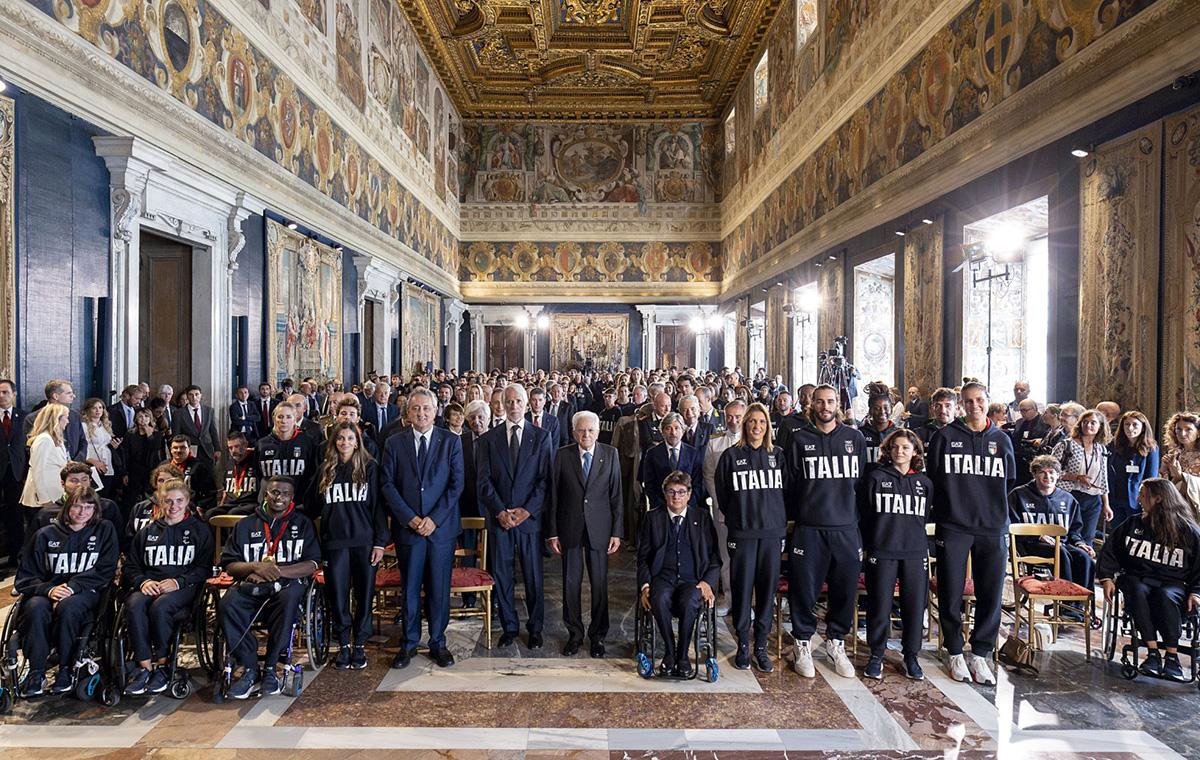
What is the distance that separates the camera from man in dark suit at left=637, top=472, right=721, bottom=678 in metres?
4.75

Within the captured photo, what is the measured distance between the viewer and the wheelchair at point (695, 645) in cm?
475

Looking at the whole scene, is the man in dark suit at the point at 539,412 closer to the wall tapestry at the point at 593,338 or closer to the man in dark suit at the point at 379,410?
the man in dark suit at the point at 379,410

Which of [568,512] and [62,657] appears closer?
[62,657]

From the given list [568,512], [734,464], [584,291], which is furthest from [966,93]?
[584,291]

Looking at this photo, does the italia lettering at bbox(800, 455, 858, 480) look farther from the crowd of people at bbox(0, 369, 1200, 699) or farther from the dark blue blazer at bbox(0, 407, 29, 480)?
the dark blue blazer at bbox(0, 407, 29, 480)

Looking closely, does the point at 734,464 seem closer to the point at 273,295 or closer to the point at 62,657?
the point at 62,657

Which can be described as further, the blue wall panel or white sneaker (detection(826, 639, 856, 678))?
the blue wall panel

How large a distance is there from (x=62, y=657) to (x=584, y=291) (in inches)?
1060

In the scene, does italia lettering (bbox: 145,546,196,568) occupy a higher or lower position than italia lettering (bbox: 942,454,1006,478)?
lower

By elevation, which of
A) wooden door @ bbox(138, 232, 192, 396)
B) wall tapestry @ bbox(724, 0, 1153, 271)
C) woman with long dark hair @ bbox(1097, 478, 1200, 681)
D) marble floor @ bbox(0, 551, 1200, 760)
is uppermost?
wall tapestry @ bbox(724, 0, 1153, 271)

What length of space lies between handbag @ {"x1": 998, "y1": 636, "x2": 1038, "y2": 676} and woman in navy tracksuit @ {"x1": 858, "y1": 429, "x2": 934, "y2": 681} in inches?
29.1

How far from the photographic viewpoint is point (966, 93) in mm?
9906

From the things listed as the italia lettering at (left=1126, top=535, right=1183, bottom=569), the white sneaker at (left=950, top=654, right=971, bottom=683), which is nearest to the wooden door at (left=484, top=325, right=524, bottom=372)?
the white sneaker at (left=950, top=654, right=971, bottom=683)

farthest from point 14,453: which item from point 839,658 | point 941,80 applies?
point 941,80
